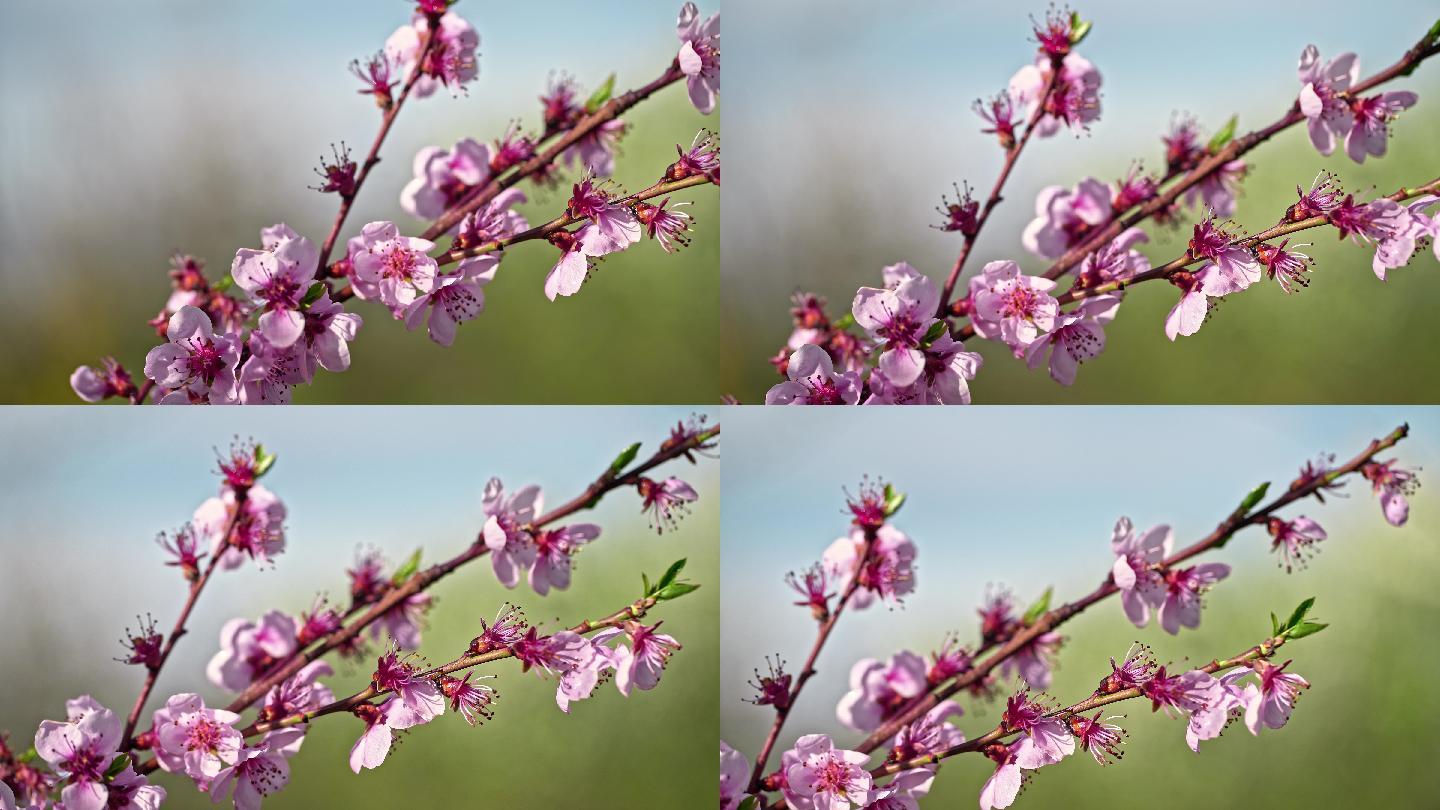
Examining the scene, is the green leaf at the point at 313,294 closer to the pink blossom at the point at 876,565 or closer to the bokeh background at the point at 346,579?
the bokeh background at the point at 346,579

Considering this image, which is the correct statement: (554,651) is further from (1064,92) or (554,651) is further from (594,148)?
(1064,92)

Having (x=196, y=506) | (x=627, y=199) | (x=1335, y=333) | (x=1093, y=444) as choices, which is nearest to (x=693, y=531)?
(x=627, y=199)

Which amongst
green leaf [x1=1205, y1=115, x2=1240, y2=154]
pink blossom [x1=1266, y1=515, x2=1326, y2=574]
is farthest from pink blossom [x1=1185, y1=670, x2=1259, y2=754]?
green leaf [x1=1205, y1=115, x2=1240, y2=154]

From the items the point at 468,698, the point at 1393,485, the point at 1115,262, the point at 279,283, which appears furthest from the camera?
the point at 1393,485

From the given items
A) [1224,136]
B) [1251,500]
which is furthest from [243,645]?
[1224,136]

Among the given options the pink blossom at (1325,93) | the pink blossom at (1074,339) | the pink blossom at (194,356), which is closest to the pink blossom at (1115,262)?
the pink blossom at (1074,339)

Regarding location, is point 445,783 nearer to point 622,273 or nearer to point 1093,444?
point 622,273

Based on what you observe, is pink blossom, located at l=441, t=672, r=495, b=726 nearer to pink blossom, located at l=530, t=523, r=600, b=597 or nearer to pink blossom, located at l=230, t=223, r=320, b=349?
pink blossom, located at l=530, t=523, r=600, b=597

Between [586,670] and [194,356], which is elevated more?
[194,356]
